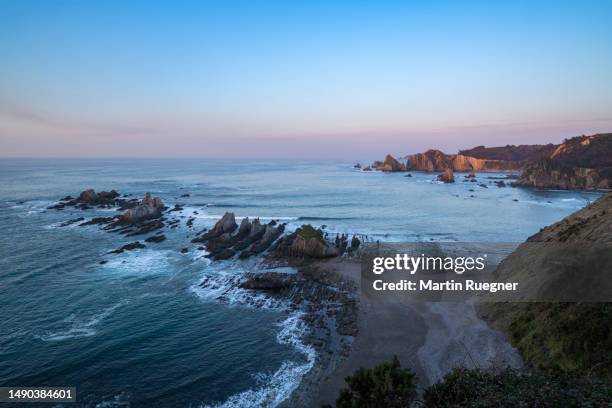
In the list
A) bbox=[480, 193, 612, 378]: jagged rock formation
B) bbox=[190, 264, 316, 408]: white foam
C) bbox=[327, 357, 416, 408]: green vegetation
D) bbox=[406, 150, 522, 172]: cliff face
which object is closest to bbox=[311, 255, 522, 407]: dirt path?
bbox=[480, 193, 612, 378]: jagged rock formation

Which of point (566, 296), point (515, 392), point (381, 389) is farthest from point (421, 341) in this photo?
point (515, 392)

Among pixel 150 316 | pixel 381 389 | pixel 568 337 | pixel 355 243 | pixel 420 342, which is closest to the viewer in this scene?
pixel 381 389

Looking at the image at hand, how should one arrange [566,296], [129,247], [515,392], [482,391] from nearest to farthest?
[515,392] < [482,391] < [566,296] < [129,247]

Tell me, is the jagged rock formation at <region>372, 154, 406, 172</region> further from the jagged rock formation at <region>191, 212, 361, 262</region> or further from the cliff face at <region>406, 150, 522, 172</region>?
the jagged rock formation at <region>191, 212, 361, 262</region>

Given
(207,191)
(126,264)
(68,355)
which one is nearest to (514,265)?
(68,355)

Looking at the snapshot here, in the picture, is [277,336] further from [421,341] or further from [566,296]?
[566,296]

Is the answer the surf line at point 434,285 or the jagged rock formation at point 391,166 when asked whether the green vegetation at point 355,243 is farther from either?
the jagged rock formation at point 391,166
